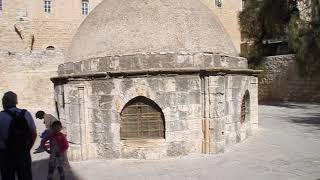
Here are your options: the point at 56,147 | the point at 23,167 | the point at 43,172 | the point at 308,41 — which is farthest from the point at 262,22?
the point at 23,167

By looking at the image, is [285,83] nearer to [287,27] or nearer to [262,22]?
[287,27]

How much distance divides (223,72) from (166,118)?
4.96 feet

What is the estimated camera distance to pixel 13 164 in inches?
195

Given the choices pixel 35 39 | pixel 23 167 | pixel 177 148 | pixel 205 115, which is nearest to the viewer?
pixel 23 167

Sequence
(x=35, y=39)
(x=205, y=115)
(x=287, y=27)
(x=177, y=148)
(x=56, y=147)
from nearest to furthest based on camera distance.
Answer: (x=56, y=147) < (x=177, y=148) < (x=205, y=115) < (x=287, y=27) < (x=35, y=39)

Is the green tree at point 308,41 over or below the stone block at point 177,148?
over

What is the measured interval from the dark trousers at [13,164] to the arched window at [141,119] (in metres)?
3.53

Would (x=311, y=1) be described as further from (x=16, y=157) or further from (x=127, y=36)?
(x=16, y=157)

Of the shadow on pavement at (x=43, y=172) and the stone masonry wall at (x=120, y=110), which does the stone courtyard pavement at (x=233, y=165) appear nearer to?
the shadow on pavement at (x=43, y=172)

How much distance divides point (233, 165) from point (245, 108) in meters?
3.15

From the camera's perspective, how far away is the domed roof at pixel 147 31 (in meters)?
8.84

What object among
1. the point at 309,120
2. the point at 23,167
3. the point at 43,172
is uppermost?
the point at 23,167

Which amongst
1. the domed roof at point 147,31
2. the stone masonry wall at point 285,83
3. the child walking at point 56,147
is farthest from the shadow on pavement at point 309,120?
the child walking at point 56,147

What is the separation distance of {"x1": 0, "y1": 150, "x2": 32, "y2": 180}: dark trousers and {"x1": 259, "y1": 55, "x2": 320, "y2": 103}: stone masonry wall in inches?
718
